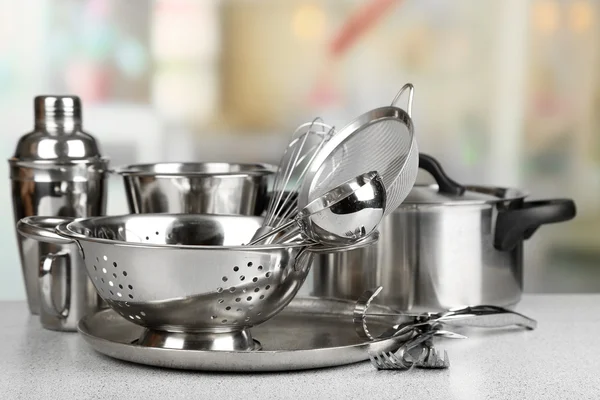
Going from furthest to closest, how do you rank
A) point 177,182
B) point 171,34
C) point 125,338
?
point 171,34, point 177,182, point 125,338

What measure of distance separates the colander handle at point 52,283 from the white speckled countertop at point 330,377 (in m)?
0.03

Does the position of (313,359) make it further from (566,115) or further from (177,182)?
(566,115)

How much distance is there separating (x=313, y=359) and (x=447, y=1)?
76cm

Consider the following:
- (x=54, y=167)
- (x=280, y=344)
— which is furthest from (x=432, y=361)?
(x=54, y=167)

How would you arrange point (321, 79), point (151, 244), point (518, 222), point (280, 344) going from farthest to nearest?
point (321, 79) → point (518, 222) → point (280, 344) → point (151, 244)

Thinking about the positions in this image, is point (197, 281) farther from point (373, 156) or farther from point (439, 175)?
point (439, 175)

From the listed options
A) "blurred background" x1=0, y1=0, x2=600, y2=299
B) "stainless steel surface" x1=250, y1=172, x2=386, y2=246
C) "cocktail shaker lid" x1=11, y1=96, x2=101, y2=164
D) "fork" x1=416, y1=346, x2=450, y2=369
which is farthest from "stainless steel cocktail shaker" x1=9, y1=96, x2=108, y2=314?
"fork" x1=416, y1=346, x2=450, y2=369

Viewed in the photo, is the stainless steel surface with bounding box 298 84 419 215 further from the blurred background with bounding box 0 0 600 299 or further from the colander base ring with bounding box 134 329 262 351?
the blurred background with bounding box 0 0 600 299

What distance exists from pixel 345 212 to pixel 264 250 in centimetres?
9

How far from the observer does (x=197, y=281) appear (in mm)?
922

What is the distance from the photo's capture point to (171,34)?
57.5 inches

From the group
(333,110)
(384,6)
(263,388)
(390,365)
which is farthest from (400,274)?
(384,6)

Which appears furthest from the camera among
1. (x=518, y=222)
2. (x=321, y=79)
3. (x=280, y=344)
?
(x=321, y=79)

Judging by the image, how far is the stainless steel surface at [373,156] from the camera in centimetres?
106
